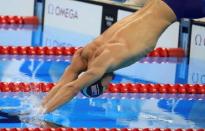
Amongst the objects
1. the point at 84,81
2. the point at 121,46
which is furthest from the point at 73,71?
the point at 121,46

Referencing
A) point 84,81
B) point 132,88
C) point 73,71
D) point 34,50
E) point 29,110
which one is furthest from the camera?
point 34,50

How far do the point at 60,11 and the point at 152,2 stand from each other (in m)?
5.39

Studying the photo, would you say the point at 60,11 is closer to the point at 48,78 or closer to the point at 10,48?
the point at 10,48

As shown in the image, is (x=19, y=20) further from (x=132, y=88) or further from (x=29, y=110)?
(x=29, y=110)

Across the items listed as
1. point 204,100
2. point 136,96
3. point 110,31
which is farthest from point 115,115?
point 110,31

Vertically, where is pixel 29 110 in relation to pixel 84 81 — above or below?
below

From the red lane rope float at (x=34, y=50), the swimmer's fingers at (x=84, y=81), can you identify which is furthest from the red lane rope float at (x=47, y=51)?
the swimmer's fingers at (x=84, y=81)

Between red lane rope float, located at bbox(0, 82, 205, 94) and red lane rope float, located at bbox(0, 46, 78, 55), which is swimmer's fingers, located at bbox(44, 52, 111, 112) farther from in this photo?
red lane rope float, located at bbox(0, 46, 78, 55)

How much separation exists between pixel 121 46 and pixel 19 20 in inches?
222

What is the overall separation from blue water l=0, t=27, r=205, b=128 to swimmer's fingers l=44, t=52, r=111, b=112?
0.64 m

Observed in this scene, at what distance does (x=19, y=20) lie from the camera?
29.9 ft

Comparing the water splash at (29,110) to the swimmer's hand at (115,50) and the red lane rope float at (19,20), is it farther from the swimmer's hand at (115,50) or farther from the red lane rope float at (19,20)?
the red lane rope float at (19,20)

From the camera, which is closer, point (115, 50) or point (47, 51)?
point (115, 50)

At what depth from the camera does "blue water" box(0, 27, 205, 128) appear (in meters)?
5.11
